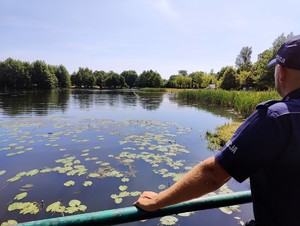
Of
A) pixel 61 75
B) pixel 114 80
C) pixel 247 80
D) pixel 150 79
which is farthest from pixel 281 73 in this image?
pixel 114 80

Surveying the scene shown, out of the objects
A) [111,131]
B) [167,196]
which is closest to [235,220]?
[167,196]

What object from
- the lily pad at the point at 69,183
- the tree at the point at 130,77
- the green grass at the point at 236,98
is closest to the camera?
the lily pad at the point at 69,183

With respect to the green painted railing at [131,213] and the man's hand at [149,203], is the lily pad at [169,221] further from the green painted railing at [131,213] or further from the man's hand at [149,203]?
the man's hand at [149,203]

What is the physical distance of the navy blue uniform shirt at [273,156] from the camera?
0.98 m

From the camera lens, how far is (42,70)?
74938 millimetres

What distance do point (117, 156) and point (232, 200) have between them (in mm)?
7173

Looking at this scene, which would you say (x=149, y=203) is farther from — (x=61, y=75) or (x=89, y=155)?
(x=61, y=75)

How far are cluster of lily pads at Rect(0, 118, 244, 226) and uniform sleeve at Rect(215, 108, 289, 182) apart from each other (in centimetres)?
406

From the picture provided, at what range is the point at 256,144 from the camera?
99cm

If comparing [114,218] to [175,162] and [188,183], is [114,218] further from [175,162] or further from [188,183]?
[175,162]

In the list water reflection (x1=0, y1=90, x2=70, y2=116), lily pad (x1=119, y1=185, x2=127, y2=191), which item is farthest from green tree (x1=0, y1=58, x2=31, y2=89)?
lily pad (x1=119, y1=185, x2=127, y2=191)

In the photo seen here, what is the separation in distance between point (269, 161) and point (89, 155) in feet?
25.8

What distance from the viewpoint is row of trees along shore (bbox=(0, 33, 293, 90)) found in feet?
146

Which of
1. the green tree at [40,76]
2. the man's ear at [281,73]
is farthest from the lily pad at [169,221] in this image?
the green tree at [40,76]
